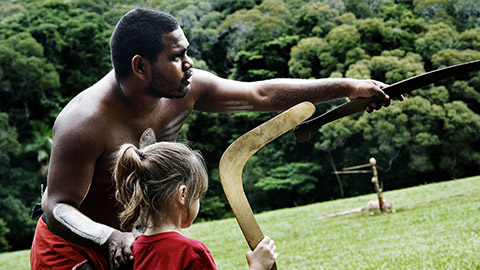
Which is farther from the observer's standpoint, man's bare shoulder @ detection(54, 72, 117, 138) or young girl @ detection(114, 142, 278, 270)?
man's bare shoulder @ detection(54, 72, 117, 138)

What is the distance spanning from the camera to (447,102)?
81.1 ft

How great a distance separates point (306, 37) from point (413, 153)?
1048cm

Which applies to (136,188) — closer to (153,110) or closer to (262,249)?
(262,249)

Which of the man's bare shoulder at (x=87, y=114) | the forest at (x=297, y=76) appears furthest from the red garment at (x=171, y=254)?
the forest at (x=297, y=76)

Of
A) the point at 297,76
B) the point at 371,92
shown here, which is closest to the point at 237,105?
the point at 371,92

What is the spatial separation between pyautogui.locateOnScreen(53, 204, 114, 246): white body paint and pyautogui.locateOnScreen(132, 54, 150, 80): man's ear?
62 cm

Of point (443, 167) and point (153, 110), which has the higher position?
point (153, 110)

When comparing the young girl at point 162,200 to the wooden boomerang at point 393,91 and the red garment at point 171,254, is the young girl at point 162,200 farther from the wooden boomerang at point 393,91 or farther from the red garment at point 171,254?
the wooden boomerang at point 393,91

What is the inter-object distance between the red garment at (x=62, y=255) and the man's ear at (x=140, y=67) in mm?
773

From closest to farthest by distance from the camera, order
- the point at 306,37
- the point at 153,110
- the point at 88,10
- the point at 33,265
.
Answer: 1. the point at 33,265
2. the point at 153,110
3. the point at 306,37
4. the point at 88,10

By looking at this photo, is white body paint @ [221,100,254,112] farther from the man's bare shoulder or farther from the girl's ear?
the girl's ear

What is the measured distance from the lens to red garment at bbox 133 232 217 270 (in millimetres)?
1721

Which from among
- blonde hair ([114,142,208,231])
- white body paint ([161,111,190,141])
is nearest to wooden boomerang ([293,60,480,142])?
white body paint ([161,111,190,141])

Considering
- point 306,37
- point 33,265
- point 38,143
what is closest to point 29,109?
Answer: point 38,143
